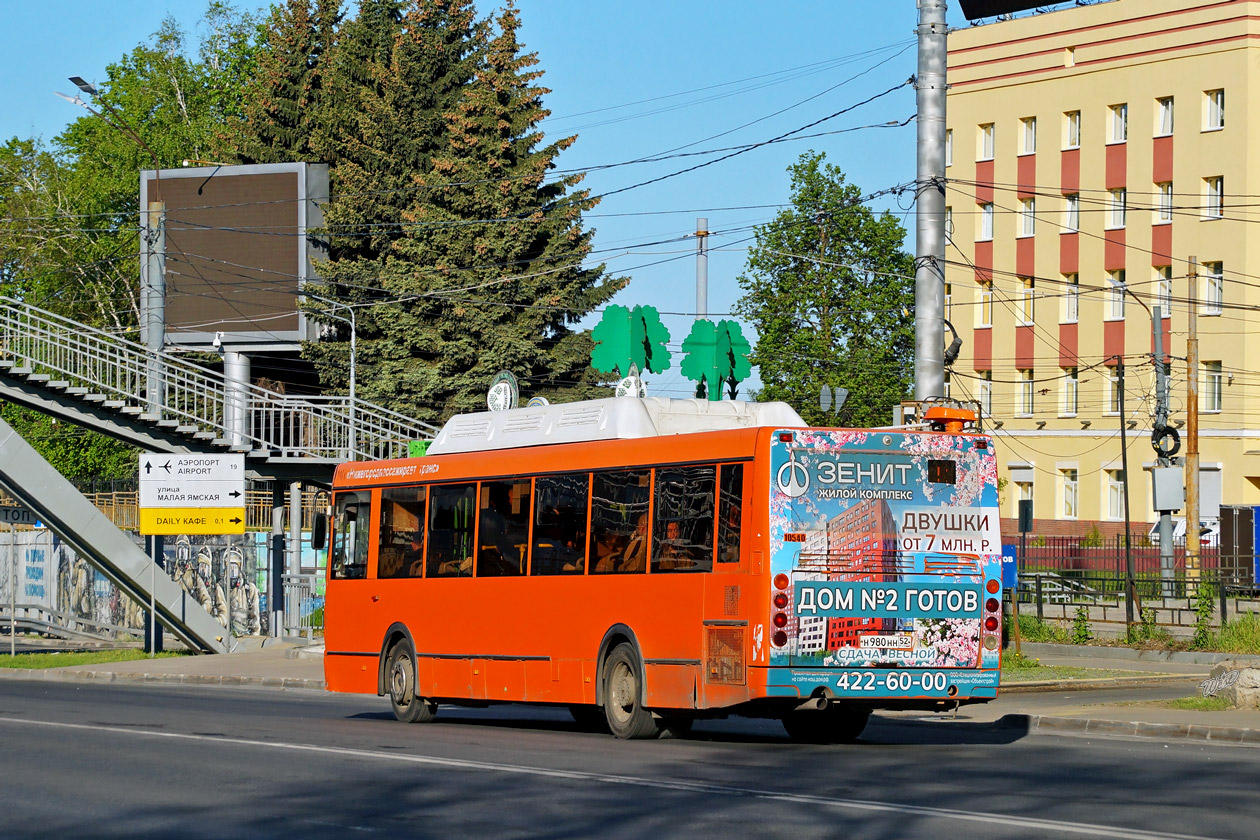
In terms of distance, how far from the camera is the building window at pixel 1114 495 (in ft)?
221

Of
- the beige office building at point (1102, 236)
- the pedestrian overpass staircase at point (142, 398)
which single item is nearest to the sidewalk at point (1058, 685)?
the pedestrian overpass staircase at point (142, 398)

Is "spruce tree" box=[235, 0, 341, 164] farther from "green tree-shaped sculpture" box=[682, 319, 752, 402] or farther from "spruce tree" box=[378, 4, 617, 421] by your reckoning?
"green tree-shaped sculpture" box=[682, 319, 752, 402]

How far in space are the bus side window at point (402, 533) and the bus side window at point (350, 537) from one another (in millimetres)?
359

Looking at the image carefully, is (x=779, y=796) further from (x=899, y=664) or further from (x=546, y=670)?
(x=546, y=670)

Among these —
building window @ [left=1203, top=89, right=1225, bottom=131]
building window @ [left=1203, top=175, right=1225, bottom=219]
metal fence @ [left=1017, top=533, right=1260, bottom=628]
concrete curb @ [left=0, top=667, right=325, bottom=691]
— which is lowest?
concrete curb @ [left=0, top=667, right=325, bottom=691]

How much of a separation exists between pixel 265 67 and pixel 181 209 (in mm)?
9968

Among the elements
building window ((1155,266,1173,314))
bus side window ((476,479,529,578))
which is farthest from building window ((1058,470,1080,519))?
bus side window ((476,479,529,578))

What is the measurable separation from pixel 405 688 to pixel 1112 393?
52.1m

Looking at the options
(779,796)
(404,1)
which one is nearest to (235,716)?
(779,796)

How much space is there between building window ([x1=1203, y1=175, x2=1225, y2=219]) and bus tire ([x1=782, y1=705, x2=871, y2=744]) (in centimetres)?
4991

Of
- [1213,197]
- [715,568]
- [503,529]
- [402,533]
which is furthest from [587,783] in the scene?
[1213,197]

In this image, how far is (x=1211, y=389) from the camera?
209ft

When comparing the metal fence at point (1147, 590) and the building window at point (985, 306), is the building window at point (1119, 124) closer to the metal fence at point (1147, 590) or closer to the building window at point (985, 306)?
the building window at point (985, 306)

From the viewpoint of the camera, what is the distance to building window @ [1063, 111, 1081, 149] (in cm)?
6775
